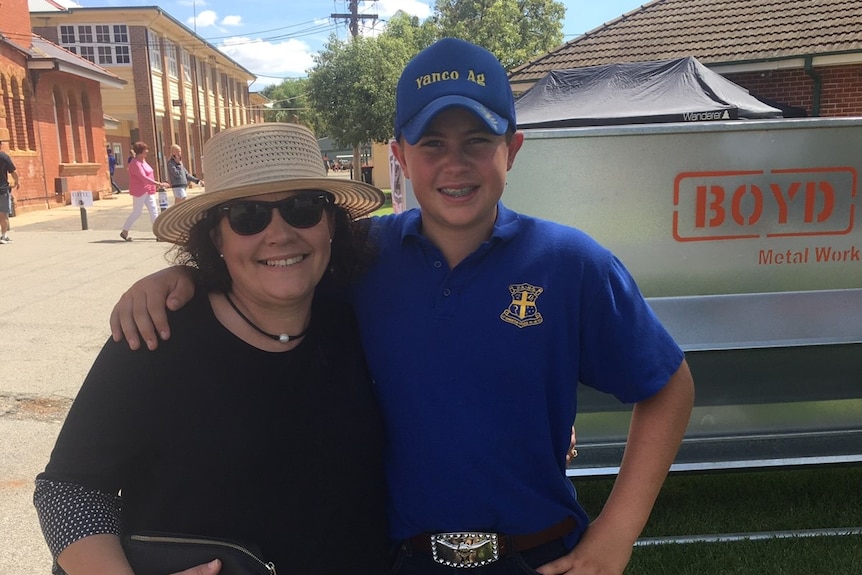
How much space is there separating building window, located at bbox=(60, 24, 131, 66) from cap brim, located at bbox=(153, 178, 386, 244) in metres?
36.4

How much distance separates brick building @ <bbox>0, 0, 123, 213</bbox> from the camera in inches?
715

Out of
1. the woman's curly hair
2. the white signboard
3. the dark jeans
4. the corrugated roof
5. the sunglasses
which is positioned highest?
the corrugated roof

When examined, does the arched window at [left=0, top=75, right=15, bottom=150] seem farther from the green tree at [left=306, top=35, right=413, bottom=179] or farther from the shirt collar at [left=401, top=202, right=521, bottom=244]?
the shirt collar at [left=401, top=202, right=521, bottom=244]

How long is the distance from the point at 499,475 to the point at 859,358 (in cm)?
209

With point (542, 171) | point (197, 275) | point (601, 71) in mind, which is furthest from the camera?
point (601, 71)

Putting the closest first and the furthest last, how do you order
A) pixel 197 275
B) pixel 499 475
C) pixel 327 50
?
pixel 499 475 < pixel 197 275 < pixel 327 50

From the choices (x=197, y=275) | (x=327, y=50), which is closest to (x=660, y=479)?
(x=197, y=275)

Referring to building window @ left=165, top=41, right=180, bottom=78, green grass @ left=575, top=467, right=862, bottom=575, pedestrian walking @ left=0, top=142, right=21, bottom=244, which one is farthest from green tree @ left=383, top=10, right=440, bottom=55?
green grass @ left=575, top=467, right=862, bottom=575

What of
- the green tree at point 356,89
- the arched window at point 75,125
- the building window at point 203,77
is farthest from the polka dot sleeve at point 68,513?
the building window at point 203,77

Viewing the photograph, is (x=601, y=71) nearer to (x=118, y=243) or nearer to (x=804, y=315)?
(x=804, y=315)

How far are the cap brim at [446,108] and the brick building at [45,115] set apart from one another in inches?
750

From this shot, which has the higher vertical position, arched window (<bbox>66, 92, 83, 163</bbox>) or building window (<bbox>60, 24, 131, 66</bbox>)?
building window (<bbox>60, 24, 131, 66</bbox>)

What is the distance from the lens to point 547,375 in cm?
155

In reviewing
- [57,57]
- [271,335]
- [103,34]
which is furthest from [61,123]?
[271,335]
